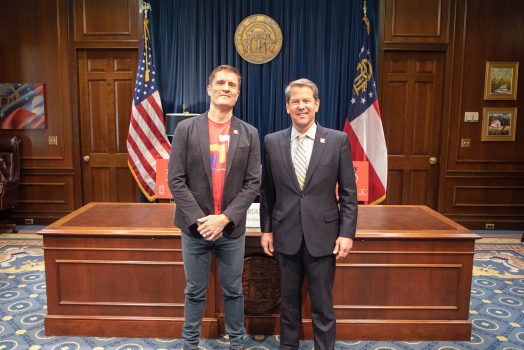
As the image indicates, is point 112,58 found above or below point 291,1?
below

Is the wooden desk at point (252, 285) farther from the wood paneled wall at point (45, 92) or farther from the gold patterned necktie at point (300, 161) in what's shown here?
the wood paneled wall at point (45, 92)

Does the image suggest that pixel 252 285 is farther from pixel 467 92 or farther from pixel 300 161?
pixel 467 92

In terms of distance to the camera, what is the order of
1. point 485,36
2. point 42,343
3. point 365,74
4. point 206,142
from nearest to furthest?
1. point 206,142
2. point 42,343
3. point 365,74
4. point 485,36

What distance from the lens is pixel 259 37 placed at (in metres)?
4.91

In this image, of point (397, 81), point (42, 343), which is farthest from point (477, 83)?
point (42, 343)

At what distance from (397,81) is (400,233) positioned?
312 centimetres

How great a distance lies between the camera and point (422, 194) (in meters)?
5.28

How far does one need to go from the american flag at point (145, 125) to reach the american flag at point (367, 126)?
2.16 meters

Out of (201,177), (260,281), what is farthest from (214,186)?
(260,281)

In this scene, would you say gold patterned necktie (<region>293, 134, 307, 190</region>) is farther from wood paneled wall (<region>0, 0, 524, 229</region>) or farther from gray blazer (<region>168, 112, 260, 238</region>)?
wood paneled wall (<region>0, 0, 524, 229</region>)

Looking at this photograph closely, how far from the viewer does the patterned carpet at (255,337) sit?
8.05ft

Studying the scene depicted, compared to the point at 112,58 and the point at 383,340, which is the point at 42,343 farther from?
the point at 112,58

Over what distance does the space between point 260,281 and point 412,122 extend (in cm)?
349

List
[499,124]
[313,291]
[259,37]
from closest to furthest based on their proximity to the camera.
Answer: [313,291] < [259,37] < [499,124]
